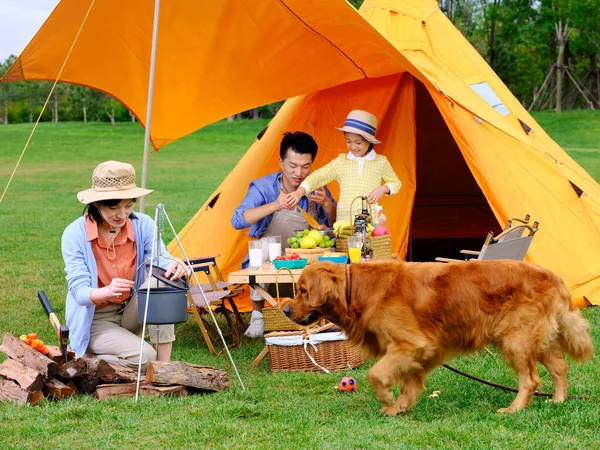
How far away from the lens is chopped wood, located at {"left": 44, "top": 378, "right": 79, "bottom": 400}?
15.1 ft

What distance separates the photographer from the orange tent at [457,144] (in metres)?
6.87

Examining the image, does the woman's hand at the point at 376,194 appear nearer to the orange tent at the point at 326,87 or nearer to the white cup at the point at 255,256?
the orange tent at the point at 326,87

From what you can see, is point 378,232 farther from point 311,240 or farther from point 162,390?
point 162,390

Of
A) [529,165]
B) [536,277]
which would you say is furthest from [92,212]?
[529,165]

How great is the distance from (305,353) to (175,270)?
1.08 m

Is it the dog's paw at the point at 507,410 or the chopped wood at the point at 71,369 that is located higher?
the dog's paw at the point at 507,410

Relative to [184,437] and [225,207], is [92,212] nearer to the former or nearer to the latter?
[184,437]

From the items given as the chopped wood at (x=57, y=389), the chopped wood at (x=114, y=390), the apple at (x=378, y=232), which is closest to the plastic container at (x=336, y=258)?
the apple at (x=378, y=232)

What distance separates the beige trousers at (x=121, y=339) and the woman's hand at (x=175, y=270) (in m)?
0.35

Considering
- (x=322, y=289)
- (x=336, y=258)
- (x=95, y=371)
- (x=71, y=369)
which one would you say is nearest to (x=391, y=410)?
(x=322, y=289)

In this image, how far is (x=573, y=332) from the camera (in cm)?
441

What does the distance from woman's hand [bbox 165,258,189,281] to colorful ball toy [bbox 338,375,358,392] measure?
40.9 inches

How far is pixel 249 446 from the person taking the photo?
385 centimetres

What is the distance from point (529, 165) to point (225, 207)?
2.65 m
